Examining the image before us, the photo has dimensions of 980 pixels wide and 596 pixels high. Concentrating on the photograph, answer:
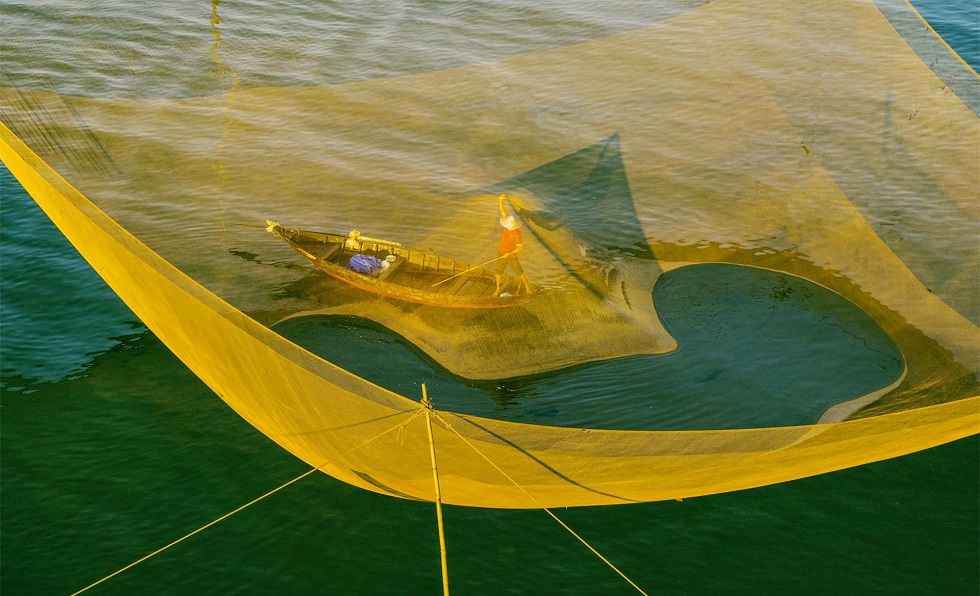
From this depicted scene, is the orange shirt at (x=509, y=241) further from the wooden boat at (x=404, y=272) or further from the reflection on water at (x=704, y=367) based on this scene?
the reflection on water at (x=704, y=367)

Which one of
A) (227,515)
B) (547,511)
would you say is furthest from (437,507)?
(227,515)

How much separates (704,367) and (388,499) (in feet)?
10.3

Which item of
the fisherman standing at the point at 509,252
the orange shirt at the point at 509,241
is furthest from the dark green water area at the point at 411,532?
the orange shirt at the point at 509,241

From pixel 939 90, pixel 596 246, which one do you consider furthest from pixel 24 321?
pixel 939 90

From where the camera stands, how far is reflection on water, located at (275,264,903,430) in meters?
6.44

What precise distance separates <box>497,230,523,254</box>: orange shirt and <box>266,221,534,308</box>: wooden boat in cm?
29

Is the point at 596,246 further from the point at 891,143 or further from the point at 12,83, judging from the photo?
the point at 12,83

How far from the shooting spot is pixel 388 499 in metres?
5.86

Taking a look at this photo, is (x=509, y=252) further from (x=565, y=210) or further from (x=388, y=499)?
(x=388, y=499)

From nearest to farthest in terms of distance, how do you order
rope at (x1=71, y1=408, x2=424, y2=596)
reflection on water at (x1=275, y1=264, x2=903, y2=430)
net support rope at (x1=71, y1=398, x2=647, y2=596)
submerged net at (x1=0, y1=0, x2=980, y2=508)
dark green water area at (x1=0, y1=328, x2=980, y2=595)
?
1. net support rope at (x1=71, y1=398, x2=647, y2=596)
2. rope at (x1=71, y1=408, x2=424, y2=596)
3. submerged net at (x1=0, y1=0, x2=980, y2=508)
4. dark green water area at (x1=0, y1=328, x2=980, y2=595)
5. reflection on water at (x1=275, y1=264, x2=903, y2=430)

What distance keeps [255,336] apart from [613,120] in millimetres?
6268

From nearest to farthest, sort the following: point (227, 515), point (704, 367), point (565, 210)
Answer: point (227, 515)
point (704, 367)
point (565, 210)


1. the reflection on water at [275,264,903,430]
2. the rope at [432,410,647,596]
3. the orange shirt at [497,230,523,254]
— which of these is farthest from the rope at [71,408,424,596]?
the orange shirt at [497,230,523,254]

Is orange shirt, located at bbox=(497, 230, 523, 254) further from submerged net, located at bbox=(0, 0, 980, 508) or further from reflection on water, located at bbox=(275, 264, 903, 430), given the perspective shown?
reflection on water, located at bbox=(275, 264, 903, 430)
